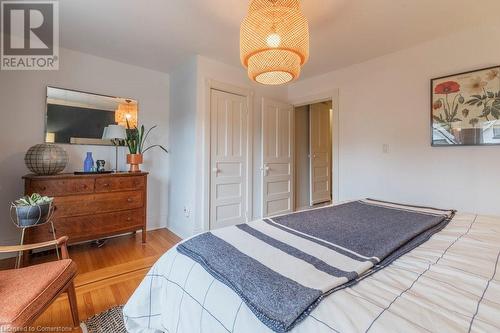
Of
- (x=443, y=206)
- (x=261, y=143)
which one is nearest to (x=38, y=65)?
(x=261, y=143)

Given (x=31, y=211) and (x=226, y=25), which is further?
(x=226, y=25)

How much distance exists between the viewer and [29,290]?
1.08 metres

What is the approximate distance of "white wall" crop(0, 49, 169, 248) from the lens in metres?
2.32

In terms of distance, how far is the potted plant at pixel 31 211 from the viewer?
1.66m

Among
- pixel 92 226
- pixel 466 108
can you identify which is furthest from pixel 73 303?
pixel 466 108

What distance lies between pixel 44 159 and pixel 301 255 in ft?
8.11

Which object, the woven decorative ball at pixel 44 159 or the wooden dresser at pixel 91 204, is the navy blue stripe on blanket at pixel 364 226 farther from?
the woven decorative ball at pixel 44 159

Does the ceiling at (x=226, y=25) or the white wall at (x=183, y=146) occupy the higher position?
the ceiling at (x=226, y=25)

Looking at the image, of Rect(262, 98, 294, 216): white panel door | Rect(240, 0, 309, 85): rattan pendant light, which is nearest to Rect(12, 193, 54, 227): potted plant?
Rect(240, 0, 309, 85): rattan pendant light

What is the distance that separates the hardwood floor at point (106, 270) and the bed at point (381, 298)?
678 mm

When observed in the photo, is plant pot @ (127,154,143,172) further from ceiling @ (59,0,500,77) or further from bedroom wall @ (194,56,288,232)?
ceiling @ (59,0,500,77)

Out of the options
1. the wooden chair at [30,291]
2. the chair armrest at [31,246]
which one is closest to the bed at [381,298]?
the wooden chair at [30,291]

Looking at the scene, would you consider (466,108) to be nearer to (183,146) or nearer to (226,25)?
(226,25)

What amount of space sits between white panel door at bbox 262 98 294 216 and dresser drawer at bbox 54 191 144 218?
173 centimetres
